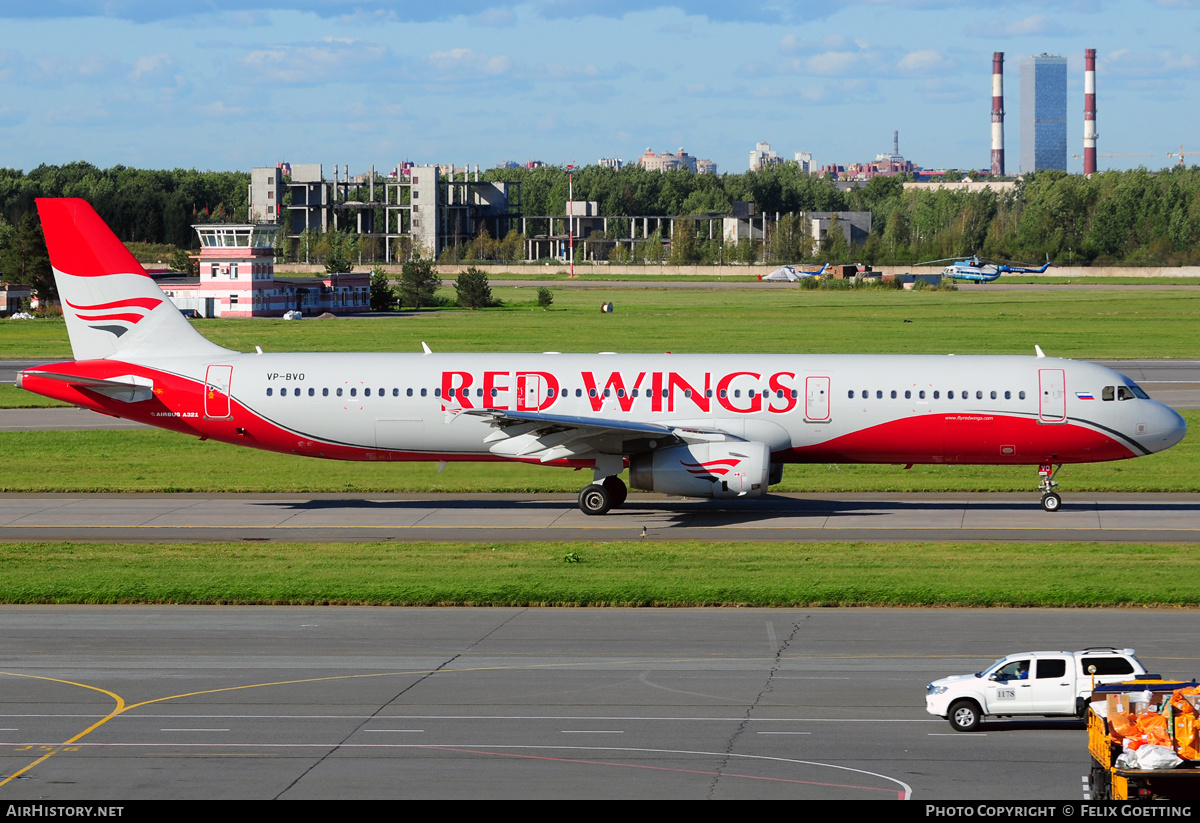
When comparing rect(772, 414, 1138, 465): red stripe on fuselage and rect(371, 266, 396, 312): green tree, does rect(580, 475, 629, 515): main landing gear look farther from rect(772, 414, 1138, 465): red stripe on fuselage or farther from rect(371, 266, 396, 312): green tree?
rect(371, 266, 396, 312): green tree

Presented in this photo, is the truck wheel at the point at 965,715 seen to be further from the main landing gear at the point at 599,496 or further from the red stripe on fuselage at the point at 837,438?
the main landing gear at the point at 599,496

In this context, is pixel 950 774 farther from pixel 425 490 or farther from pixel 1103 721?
pixel 425 490

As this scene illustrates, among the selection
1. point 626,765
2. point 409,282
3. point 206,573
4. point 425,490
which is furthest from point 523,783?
point 409,282

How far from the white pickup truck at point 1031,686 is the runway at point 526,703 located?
1.24ft

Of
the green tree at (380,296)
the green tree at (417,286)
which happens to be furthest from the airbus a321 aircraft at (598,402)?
the green tree at (417,286)

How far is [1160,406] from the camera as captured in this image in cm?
4053

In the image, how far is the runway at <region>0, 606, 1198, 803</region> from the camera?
18.1 m

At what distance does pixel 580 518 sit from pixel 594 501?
67 centimetres

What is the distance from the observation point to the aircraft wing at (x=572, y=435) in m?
38.9

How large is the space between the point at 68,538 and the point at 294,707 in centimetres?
1797

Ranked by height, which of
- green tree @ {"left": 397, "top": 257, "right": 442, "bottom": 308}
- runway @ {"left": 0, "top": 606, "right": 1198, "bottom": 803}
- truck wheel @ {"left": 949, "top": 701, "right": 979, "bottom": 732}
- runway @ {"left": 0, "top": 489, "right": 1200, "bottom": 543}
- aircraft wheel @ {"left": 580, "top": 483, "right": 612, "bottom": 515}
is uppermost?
green tree @ {"left": 397, "top": 257, "right": 442, "bottom": 308}

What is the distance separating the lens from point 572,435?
40.1m

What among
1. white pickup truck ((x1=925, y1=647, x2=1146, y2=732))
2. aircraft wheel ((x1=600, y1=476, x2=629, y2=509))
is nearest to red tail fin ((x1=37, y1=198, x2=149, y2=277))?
aircraft wheel ((x1=600, y1=476, x2=629, y2=509))

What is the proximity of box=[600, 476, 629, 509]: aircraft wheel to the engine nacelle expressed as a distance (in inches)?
66.1
